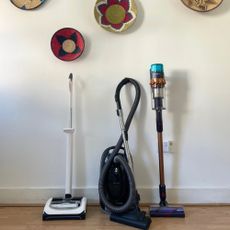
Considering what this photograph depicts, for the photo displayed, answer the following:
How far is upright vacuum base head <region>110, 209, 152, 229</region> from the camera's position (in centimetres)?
200

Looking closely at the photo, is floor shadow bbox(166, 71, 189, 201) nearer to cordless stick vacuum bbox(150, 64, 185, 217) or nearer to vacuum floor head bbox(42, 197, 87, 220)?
cordless stick vacuum bbox(150, 64, 185, 217)

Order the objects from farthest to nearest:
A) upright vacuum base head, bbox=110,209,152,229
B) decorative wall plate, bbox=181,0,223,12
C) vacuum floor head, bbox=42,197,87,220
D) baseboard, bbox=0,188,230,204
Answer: baseboard, bbox=0,188,230,204, decorative wall plate, bbox=181,0,223,12, vacuum floor head, bbox=42,197,87,220, upright vacuum base head, bbox=110,209,152,229

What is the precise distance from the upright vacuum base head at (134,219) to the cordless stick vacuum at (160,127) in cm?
17

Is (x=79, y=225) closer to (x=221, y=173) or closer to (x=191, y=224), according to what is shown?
(x=191, y=224)

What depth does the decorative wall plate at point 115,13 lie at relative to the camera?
235 cm

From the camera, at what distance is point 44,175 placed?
97.2 inches

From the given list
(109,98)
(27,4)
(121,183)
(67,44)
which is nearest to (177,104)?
(109,98)

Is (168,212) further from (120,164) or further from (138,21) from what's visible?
(138,21)

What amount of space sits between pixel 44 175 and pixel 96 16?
1.52 meters

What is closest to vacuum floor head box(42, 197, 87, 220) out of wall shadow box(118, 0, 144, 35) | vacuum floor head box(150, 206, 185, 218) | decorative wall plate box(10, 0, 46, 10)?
vacuum floor head box(150, 206, 185, 218)

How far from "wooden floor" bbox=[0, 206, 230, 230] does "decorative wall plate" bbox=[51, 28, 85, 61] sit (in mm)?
1376

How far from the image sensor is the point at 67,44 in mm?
2375

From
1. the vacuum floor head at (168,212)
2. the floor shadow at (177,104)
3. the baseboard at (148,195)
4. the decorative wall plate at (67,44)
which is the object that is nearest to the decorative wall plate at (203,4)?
the floor shadow at (177,104)

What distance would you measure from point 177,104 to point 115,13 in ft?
3.22
